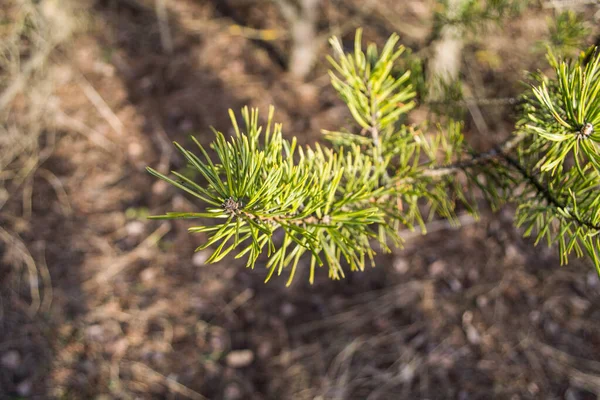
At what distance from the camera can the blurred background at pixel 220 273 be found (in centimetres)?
228

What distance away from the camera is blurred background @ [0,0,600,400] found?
2.28 meters

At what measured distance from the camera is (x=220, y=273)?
8.77ft

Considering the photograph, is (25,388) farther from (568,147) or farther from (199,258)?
(568,147)

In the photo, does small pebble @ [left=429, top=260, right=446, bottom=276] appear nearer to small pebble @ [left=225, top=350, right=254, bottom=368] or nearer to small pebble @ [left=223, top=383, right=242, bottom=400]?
small pebble @ [left=225, top=350, right=254, bottom=368]

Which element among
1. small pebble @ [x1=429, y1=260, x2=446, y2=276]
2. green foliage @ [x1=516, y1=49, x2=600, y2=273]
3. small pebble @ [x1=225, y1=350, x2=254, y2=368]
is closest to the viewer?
green foliage @ [x1=516, y1=49, x2=600, y2=273]

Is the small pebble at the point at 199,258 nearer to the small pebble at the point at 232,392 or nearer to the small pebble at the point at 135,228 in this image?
the small pebble at the point at 135,228

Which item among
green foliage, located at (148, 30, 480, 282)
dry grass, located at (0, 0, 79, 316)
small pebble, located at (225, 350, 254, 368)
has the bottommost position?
small pebble, located at (225, 350, 254, 368)

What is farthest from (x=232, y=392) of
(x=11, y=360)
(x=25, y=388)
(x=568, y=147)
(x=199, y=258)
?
(x=568, y=147)

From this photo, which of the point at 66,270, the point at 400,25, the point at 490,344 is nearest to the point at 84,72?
the point at 66,270

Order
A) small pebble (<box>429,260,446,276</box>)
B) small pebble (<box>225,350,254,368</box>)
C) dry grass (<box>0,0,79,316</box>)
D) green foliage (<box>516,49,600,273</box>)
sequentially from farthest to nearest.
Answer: dry grass (<box>0,0,79,316</box>)
small pebble (<box>429,260,446,276</box>)
small pebble (<box>225,350,254,368</box>)
green foliage (<box>516,49,600,273</box>)

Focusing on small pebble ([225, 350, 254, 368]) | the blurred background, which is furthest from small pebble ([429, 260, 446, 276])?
small pebble ([225, 350, 254, 368])

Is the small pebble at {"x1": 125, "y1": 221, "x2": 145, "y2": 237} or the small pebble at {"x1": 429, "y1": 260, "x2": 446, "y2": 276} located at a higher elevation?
the small pebble at {"x1": 125, "y1": 221, "x2": 145, "y2": 237}

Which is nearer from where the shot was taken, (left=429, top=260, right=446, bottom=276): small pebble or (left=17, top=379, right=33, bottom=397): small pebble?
(left=17, top=379, right=33, bottom=397): small pebble

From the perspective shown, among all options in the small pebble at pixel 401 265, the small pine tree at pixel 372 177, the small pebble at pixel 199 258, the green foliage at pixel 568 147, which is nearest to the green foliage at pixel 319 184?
the small pine tree at pixel 372 177
